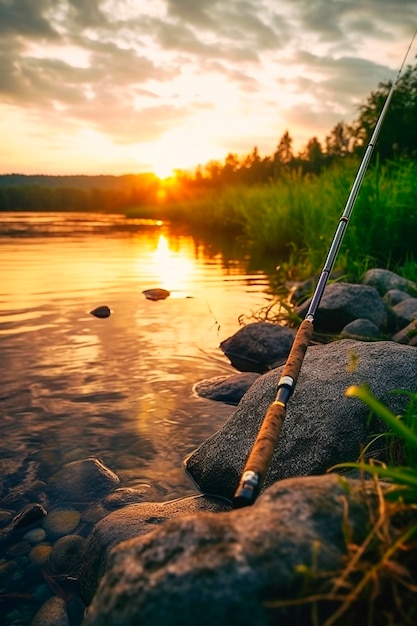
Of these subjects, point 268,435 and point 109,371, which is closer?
point 268,435

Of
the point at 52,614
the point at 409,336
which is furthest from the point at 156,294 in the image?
the point at 52,614

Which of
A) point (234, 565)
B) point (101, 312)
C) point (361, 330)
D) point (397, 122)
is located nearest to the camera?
point (234, 565)

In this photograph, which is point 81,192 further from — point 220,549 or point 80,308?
point 220,549

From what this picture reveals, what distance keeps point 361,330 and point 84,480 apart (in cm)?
346

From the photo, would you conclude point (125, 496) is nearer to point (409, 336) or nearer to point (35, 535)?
point (35, 535)

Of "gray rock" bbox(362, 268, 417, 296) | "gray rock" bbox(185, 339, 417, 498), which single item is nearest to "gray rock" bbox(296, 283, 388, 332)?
"gray rock" bbox(362, 268, 417, 296)

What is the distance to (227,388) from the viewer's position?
17.1ft

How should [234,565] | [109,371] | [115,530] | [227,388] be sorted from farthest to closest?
[109,371] < [227,388] < [115,530] < [234,565]

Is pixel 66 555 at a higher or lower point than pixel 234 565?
lower

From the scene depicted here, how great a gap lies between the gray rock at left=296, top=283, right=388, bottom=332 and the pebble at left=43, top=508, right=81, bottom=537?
4043 millimetres

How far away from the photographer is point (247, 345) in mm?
6488

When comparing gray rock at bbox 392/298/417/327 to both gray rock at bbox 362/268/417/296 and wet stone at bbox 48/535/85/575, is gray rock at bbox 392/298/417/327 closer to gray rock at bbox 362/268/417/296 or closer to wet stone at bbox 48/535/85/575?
gray rock at bbox 362/268/417/296

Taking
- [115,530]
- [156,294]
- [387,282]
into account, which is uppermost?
[387,282]

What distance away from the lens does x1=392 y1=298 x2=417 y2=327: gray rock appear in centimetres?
635
